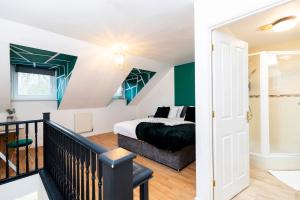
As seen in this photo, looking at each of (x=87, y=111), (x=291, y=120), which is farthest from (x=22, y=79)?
(x=291, y=120)

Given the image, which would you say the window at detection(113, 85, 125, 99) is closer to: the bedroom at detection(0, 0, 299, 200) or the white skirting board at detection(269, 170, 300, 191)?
the bedroom at detection(0, 0, 299, 200)

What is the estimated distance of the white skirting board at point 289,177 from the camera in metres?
2.10

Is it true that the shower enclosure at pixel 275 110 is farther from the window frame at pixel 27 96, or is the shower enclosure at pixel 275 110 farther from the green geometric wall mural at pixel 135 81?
the window frame at pixel 27 96

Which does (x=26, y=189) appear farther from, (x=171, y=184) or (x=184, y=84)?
(x=184, y=84)

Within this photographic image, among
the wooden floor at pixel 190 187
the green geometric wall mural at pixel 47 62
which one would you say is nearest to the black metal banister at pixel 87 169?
the wooden floor at pixel 190 187

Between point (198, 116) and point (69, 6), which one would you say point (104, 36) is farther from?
point (198, 116)

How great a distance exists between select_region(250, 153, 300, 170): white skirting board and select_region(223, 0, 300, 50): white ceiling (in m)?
1.98

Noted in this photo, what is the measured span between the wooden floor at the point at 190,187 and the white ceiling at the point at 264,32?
2073 mm

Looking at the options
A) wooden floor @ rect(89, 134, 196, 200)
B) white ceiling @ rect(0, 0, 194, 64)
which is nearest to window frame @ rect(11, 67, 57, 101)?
white ceiling @ rect(0, 0, 194, 64)

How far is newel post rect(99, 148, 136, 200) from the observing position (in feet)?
2.19

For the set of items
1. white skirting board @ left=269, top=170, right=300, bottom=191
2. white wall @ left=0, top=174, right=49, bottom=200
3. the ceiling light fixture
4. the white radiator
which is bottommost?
white wall @ left=0, top=174, right=49, bottom=200

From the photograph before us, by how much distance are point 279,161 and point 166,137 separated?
1.94 metres

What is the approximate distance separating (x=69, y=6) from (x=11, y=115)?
9.76ft

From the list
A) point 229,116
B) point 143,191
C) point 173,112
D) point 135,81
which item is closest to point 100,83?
point 135,81
